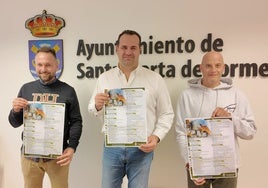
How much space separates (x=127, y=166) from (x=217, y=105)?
831 millimetres

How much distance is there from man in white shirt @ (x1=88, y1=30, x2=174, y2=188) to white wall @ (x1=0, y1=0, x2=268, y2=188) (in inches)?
18.5

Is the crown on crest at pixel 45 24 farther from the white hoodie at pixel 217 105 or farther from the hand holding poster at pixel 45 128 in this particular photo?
the white hoodie at pixel 217 105

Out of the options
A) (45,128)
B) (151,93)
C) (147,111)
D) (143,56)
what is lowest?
(45,128)

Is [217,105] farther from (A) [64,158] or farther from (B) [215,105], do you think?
(A) [64,158]

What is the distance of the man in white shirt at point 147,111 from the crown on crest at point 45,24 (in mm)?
886

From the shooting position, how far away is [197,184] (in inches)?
75.2

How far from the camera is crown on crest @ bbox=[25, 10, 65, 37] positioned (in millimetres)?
2723

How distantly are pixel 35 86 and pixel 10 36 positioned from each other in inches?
39.0

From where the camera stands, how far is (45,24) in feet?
8.98

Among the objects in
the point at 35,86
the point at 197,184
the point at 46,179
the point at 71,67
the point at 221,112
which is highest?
the point at 71,67

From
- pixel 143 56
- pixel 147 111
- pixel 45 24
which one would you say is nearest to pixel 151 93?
pixel 147 111

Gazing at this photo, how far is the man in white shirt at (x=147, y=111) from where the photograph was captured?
6.91 feet

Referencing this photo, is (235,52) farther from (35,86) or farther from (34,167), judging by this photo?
(34,167)

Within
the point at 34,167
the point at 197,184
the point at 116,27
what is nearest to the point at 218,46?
the point at 116,27
